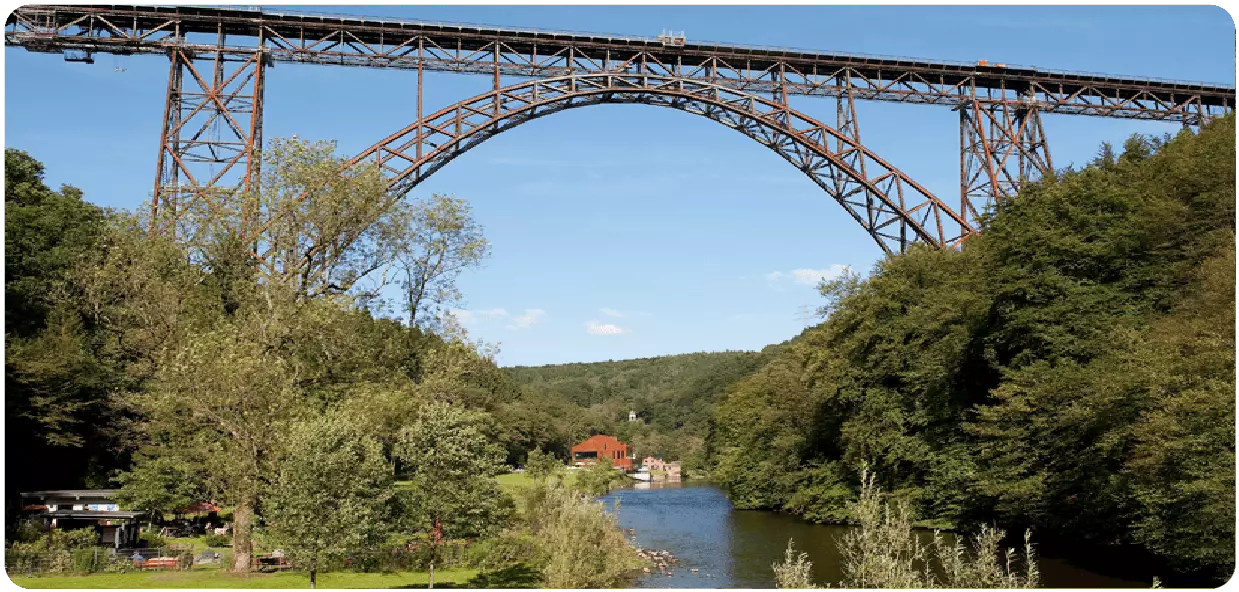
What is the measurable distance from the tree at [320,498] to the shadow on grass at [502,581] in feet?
9.55

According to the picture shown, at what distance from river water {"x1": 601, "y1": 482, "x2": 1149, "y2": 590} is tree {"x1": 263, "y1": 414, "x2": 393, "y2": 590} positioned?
28.7 feet

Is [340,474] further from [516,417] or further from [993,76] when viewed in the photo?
[516,417]

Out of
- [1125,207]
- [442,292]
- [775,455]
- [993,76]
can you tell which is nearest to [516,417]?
[775,455]

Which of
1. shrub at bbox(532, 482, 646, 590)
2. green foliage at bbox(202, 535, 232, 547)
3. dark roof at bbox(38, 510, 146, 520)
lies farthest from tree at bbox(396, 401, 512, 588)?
dark roof at bbox(38, 510, 146, 520)

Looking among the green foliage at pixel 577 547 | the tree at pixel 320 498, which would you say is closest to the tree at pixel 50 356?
the tree at pixel 320 498

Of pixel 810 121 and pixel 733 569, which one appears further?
pixel 810 121

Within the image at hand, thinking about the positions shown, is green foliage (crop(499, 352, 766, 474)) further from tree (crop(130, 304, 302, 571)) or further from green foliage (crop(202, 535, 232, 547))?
tree (crop(130, 304, 302, 571))

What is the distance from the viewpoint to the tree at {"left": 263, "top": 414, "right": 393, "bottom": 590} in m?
21.1

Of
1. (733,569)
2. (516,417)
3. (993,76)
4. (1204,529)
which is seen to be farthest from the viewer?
(516,417)

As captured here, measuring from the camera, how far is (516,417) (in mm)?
73375

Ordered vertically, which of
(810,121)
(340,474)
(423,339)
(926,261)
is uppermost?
(810,121)

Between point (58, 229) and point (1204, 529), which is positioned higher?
point (58, 229)

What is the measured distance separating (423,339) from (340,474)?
53.7ft

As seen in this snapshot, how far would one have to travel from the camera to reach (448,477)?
920 inches
